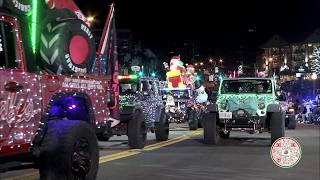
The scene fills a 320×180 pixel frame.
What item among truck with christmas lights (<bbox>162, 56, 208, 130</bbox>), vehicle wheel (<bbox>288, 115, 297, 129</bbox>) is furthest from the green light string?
vehicle wheel (<bbox>288, 115, 297, 129</bbox>)

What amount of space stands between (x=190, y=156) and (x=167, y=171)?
9.37 feet

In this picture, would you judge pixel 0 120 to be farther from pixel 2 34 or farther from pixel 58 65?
pixel 58 65

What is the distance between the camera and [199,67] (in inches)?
4781

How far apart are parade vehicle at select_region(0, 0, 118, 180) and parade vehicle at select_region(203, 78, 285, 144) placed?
793cm

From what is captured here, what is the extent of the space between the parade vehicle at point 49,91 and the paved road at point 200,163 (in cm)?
188

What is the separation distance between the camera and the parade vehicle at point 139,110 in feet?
51.1

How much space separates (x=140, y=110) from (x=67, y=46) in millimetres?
8038

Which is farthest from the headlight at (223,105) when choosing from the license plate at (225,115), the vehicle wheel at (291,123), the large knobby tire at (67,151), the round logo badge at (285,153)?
the vehicle wheel at (291,123)

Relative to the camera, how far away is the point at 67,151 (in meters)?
7.42

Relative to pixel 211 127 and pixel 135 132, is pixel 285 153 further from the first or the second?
pixel 135 132

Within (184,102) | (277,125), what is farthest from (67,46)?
(184,102)

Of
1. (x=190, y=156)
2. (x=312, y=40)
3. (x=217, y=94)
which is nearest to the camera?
(x=190, y=156)

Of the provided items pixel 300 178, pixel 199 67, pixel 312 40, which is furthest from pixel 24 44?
pixel 312 40

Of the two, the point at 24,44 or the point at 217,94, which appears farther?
the point at 217,94
